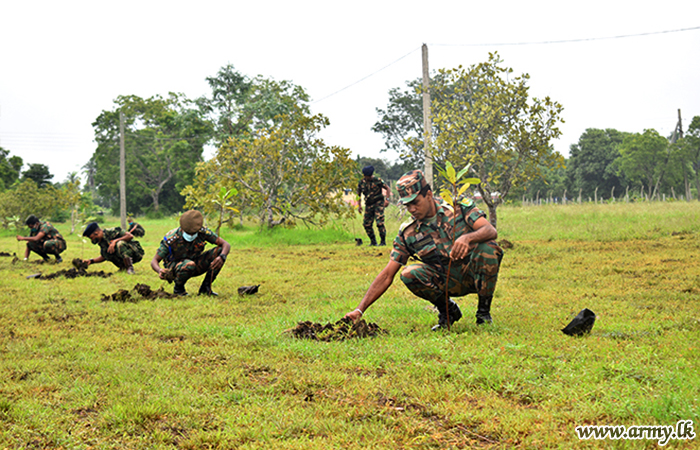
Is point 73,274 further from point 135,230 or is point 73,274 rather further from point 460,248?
point 460,248

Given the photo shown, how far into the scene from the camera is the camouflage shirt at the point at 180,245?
770 cm

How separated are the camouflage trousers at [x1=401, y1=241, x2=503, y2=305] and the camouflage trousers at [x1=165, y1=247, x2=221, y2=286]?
12.2ft

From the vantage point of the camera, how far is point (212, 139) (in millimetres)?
37656

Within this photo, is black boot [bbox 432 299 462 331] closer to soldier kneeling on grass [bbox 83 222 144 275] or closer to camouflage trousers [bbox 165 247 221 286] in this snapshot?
camouflage trousers [bbox 165 247 221 286]

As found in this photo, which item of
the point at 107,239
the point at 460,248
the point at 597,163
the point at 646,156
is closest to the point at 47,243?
the point at 107,239

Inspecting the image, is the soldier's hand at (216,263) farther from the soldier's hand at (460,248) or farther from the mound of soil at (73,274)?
the soldier's hand at (460,248)

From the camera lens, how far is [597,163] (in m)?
57.8

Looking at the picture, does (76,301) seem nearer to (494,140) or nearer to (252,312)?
(252,312)

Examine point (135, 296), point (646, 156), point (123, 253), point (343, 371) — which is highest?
point (646, 156)

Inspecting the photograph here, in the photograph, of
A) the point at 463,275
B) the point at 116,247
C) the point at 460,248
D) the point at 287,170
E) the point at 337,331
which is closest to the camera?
the point at 460,248

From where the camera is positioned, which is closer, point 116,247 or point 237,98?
point 116,247

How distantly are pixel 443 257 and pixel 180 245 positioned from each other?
A: 4.31 m

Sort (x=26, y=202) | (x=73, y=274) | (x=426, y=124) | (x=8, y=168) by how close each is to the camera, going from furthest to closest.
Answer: (x=8, y=168), (x=26, y=202), (x=426, y=124), (x=73, y=274)

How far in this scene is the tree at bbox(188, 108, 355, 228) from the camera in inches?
725
